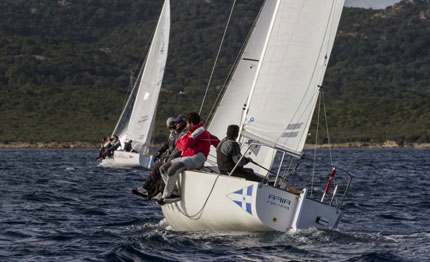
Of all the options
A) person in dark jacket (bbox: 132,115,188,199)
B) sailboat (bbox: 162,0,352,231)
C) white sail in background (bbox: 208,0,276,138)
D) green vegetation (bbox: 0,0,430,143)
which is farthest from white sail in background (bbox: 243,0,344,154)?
green vegetation (bbox: 0,0,430,143)

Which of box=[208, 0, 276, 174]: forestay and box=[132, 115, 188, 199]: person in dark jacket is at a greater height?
box=[208, 0, 276, 174]: forestay

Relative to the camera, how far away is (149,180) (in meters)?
15.0

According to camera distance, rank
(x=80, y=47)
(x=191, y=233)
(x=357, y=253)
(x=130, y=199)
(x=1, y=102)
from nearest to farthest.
Result: (x=357, y=253), (x=191, y=233), (x=130, y=199), (x=1, y=102), (x=80, y=47)

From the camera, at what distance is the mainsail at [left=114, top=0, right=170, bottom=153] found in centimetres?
4200

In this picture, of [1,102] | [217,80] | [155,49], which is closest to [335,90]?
[217,80]

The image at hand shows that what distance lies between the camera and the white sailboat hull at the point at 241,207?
13.1m

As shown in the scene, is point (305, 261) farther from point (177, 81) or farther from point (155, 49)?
point (177, 81)

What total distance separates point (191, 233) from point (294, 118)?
2.75 metres

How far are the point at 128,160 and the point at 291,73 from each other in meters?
25.1

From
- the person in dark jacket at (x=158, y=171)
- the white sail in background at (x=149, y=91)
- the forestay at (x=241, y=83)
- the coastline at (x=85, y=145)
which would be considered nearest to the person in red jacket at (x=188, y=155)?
the person in dark jacket at (x=158, y=171)

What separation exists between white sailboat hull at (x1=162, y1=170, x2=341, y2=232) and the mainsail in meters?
27.5

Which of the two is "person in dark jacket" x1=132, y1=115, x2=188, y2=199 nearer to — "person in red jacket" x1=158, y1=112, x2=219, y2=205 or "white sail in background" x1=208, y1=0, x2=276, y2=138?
"person in red jacket" x1=158, y1=112, x2=219, y2=205

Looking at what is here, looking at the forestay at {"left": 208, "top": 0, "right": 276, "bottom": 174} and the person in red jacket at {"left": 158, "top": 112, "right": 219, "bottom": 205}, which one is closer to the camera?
the person in red jacket at {"left": 158, "top": 112, "right": 219, "bottom": 205}

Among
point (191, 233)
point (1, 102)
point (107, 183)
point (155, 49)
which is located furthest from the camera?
point (1, 102)
